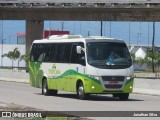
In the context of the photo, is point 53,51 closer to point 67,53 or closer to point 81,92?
point 67,53

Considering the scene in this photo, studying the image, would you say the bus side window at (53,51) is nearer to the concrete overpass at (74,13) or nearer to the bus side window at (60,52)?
the bus side window at (60,52)

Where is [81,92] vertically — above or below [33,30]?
below

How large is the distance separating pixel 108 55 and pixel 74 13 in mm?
50741

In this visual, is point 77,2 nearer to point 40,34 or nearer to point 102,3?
point 102,3

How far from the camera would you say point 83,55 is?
2769 cm

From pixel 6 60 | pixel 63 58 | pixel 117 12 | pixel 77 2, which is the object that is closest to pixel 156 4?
pixel 117 12

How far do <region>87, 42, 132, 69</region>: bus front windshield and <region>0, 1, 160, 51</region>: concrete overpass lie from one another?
44682 millimetres

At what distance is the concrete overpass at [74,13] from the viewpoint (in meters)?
72.2

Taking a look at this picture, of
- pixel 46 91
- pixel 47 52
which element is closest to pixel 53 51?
pixel 47 52

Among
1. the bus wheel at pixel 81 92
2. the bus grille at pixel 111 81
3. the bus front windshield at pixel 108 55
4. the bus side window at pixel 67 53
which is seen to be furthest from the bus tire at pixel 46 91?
the bus grille at pixel 111 81

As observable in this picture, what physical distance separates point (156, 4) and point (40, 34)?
1913 cm

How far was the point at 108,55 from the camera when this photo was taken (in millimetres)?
27328

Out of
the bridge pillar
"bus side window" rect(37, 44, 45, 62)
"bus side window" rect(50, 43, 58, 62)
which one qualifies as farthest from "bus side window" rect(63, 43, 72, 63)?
the bridge pillar

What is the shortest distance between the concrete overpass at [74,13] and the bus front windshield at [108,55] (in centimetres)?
4468
